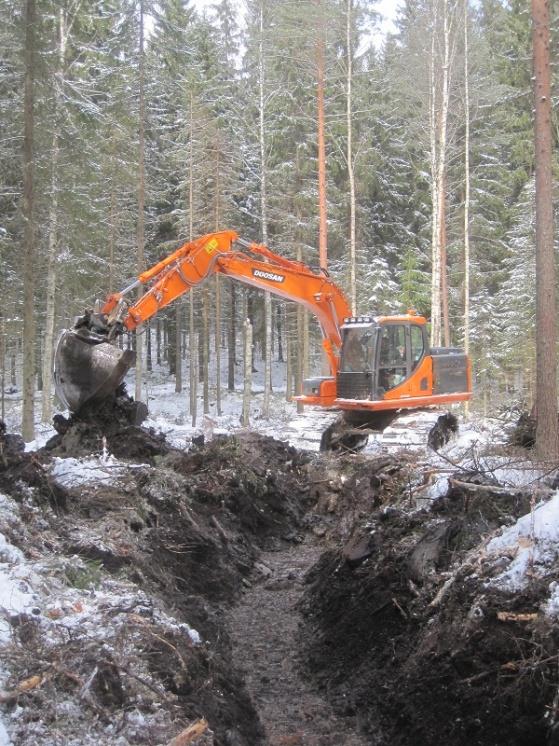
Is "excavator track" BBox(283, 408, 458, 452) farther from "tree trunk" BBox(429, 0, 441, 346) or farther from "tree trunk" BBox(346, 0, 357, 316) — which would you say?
"tree trunk" BBox(346, 0, 357, 316)

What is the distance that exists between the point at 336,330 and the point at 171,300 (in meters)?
3.58

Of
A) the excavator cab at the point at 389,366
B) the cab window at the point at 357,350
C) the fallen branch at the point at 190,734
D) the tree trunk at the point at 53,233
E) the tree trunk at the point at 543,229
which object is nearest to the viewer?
the fallen branch at the point at 190,734

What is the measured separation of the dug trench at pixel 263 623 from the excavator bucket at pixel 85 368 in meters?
0.74

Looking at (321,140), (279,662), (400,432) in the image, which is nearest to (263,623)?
(279,662)

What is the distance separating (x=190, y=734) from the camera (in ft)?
10.9

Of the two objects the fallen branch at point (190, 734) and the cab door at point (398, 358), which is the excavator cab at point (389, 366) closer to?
the cab door at point (398, 358)

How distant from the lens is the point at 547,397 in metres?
8.10

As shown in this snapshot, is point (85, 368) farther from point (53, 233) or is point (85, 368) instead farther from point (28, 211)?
point (53, 233)

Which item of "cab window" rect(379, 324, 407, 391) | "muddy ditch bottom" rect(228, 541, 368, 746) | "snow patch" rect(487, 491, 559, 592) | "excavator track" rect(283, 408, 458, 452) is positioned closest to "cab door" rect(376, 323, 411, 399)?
"cab window" rect(379, 324, 407, 391)

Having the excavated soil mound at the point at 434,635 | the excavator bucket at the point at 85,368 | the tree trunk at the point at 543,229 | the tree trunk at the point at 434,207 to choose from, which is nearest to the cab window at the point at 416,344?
the tree trunk at the point at 543,229

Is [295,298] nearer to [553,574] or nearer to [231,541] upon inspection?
[231,541]

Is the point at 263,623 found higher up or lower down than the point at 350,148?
lower down

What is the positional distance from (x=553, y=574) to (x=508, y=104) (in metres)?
22.4

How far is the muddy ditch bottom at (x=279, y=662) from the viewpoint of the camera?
4.69 meters
